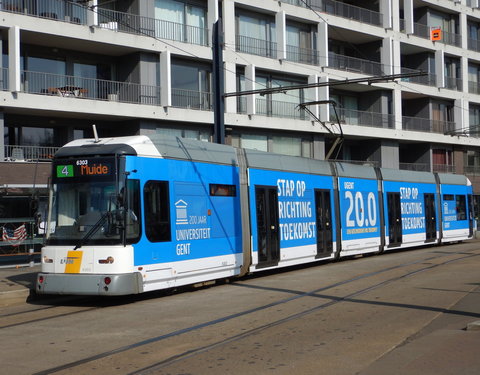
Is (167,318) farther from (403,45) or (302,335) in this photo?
(403,45)

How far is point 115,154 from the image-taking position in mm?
12812

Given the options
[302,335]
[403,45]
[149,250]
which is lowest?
[302,335]

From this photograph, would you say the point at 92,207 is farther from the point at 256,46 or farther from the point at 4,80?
the point at 256,46

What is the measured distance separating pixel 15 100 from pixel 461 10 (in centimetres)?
3616

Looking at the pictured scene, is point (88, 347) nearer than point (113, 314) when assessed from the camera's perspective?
Yes

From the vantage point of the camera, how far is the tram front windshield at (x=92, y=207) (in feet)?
41.3

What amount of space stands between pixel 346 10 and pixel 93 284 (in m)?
32.5

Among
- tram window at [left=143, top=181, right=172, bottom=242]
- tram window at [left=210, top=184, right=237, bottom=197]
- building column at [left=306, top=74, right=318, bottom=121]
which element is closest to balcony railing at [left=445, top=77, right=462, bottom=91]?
building column at [left=306, top=74, right=318, bottom=121]

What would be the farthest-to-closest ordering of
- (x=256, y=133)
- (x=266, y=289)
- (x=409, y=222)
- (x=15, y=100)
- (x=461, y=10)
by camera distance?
(x=461, y=10) → (x=256, y=133) → (x=409, y=222) → (x=15, y=100) → (x=266, y=289)

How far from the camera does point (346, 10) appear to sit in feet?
134

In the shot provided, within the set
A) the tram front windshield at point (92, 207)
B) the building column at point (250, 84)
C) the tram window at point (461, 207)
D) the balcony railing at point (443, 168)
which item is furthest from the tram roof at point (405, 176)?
the balcony railing at point (443, 168)

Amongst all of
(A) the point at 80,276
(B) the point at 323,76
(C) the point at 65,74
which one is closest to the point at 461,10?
(B) the point at 323,76

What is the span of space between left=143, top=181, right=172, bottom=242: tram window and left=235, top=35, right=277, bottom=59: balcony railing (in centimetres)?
2033

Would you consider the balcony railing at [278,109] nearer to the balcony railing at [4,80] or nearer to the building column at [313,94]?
the building column at [313,94]
